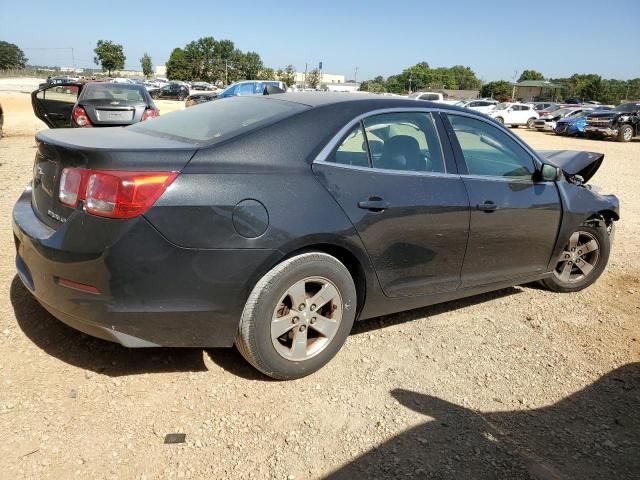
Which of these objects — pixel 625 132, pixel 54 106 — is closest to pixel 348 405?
pixel 54 106

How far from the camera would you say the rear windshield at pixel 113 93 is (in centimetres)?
1068

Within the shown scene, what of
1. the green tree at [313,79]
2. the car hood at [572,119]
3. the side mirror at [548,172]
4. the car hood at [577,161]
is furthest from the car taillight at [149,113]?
the green tree at [313,79]

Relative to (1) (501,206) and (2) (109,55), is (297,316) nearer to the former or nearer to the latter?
(1) (501,206)

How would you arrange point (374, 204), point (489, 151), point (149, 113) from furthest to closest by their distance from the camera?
point (149, 113)
point (489, 151)
point (374, 204)

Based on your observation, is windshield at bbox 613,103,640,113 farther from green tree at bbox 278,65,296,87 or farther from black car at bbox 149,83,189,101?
green tree at bbox 278,65,296,87

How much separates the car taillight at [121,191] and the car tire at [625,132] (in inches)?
→ 1032

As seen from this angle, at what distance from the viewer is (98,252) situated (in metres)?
2.45

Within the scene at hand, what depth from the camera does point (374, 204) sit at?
9.97 feet

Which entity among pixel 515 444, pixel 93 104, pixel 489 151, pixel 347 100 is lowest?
pixel 515 444

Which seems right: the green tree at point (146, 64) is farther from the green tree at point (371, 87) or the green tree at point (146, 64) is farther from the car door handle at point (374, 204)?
the car door handle at point (374, 204)

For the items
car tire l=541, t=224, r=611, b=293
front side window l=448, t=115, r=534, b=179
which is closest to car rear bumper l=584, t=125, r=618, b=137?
car tire l=541, t=224, r=611, b=293

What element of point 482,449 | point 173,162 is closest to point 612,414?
point 482,449

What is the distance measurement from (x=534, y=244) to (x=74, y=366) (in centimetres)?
327

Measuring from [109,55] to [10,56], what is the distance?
33.6 m
